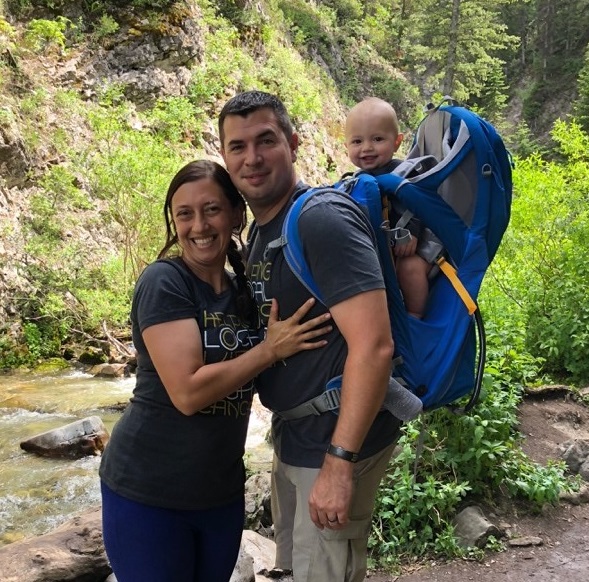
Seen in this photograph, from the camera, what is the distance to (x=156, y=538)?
1.88 meters

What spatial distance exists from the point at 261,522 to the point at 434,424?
152 centimetres

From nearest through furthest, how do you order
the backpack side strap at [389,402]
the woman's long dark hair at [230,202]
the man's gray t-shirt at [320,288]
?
the man's gray t-shirt at [320,288] → the backpack side strap at [389,402] → the woman's long dark hair at [230,202]

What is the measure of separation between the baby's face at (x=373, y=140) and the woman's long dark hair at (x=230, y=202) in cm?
105

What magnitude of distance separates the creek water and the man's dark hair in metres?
4.47

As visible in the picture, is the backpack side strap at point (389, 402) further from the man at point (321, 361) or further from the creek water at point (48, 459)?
the creek water at point (48, 459)

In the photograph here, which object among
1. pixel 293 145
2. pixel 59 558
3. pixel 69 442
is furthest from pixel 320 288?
pixel 69 442

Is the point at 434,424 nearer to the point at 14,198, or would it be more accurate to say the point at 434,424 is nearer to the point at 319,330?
the point at 319,330

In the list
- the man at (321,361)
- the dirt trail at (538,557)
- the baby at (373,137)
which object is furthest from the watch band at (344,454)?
the dirt trail at (538,557)

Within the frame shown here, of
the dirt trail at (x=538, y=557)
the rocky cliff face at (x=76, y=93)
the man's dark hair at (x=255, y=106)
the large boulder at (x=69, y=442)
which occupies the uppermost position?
the rocky cliff face at (x=76, y=93)

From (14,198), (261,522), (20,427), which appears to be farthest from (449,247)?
(14,198)

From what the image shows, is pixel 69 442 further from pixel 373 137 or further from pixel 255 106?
pixel 255 106

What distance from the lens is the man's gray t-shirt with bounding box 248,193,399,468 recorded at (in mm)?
1717

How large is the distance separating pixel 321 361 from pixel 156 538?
0.80 meters

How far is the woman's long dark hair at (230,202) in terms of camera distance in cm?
199
